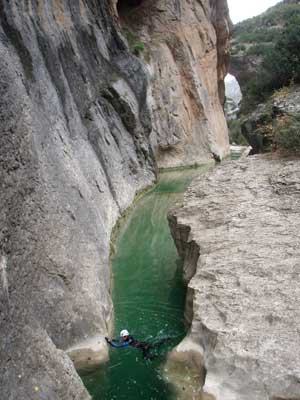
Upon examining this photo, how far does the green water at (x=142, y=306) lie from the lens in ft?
17.4

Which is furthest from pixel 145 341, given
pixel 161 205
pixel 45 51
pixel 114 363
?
pixel 161 205

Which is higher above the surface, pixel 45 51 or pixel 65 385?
pixel 45 51

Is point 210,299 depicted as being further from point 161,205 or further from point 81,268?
point 161,205

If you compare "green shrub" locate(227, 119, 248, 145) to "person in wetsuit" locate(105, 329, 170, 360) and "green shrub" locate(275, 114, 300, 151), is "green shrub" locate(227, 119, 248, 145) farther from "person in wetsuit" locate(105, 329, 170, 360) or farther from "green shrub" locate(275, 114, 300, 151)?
"person in wetsuit" locate(105, 329, 170, 360)

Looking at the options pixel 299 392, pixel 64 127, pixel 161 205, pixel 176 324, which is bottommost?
pixel 161 205

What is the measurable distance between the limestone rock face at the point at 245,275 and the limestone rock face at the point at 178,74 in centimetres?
1637

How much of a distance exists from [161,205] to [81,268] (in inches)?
378

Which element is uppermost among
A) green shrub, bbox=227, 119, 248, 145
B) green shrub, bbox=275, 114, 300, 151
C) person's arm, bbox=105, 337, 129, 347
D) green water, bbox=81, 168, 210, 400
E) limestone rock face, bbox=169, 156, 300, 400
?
green shrub, bbox=275, 114, 300, 151

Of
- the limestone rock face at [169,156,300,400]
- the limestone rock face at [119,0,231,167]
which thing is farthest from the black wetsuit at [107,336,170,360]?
the limestone rock face at [119,0,231,167]

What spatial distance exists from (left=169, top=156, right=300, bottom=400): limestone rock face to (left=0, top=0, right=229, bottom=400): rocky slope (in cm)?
150

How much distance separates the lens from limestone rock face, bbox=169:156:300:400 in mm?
4426

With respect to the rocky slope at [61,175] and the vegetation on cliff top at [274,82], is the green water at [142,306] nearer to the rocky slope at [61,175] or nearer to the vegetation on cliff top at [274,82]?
the rocky slope at [61,175]

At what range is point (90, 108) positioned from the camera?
43.8 feet

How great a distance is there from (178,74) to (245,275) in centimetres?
2361
